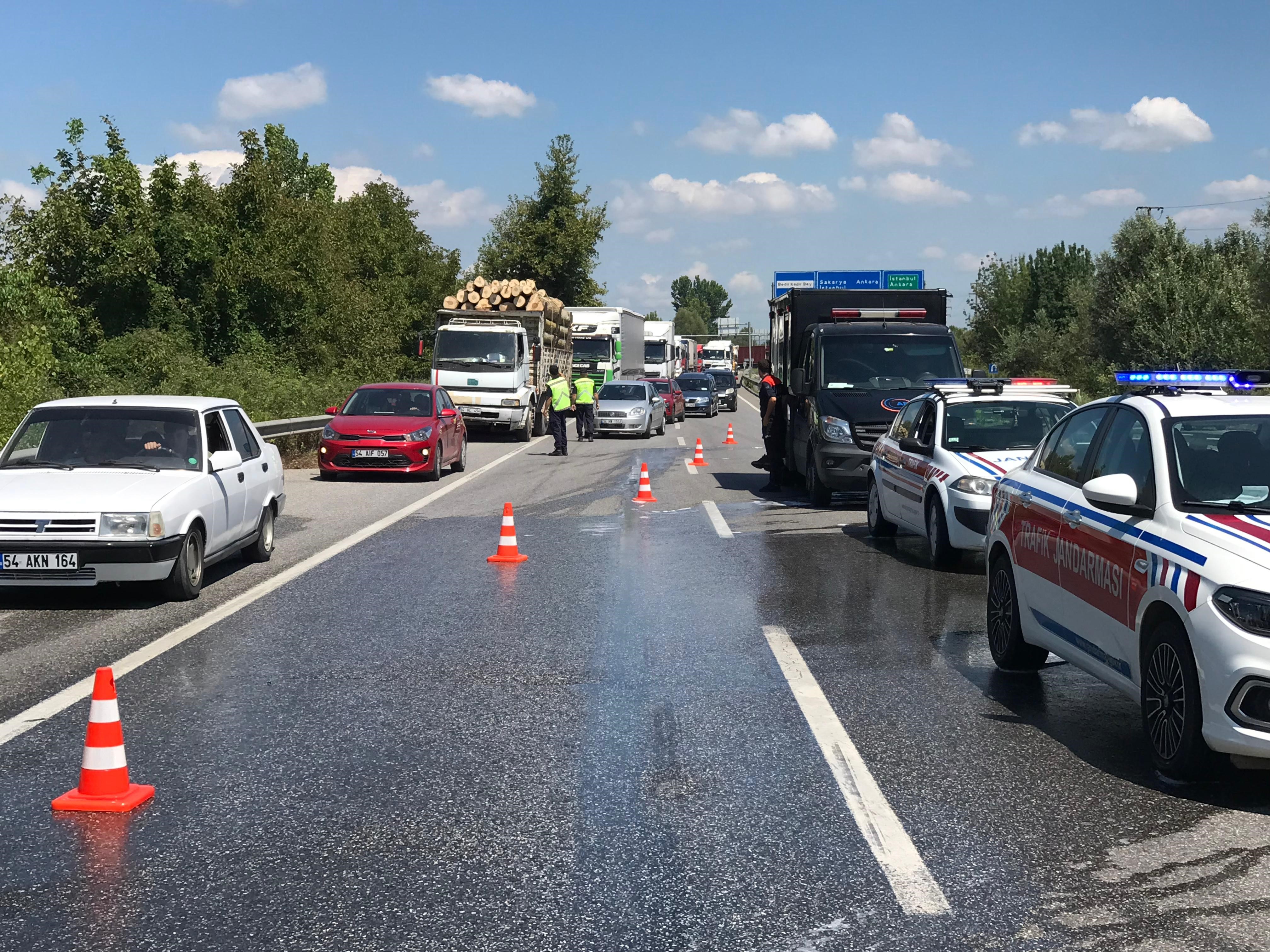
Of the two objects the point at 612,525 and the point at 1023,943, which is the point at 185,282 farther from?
the point at 1023,943

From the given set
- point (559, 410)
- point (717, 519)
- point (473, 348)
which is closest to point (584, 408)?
point (473, 348)

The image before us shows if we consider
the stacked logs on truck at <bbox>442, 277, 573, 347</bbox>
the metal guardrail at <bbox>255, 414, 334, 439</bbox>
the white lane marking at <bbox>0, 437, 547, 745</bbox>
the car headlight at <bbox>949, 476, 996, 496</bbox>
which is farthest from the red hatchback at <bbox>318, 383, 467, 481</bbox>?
the stacked logs on truck at <bbox>442, 277, 573, 347</bbox>

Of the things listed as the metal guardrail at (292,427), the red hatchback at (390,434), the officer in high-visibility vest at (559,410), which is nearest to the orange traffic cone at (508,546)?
the red hatchback at (390,434)

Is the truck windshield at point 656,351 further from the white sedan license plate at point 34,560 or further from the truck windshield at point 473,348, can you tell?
the white sedan license plate at point 34,560

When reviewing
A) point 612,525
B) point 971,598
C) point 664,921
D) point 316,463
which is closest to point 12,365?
point 316,463

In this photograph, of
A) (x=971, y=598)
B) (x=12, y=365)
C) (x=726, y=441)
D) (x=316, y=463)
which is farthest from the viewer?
(x=726, y=441)

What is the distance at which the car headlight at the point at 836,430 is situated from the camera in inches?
683

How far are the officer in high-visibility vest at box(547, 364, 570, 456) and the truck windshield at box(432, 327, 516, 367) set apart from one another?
517 cm

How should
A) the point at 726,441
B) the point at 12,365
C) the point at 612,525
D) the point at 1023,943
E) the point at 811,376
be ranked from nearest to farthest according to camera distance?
1. the point at 1023,943
2. the point at 612,525
3. the point at 811,376
4. the point at 12,365
5. the point at 726,441

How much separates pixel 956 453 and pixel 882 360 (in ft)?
19.0

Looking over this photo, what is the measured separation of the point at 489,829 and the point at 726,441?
31144 mm

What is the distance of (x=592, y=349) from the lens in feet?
158

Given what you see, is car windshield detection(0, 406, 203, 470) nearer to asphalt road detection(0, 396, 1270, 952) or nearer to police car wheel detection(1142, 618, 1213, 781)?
asphalt road detection(0, 396, 1270, 952)

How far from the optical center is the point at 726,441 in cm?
3606
